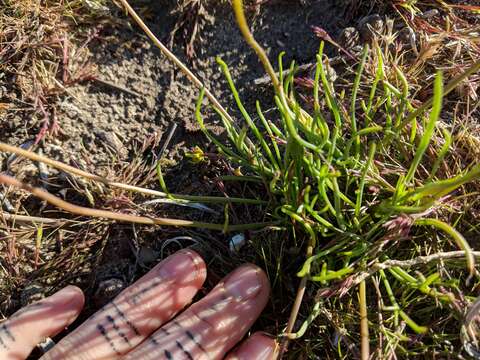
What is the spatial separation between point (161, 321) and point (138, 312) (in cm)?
8

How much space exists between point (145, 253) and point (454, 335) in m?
0.96

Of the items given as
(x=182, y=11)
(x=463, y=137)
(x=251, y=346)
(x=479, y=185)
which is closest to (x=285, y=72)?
(x=182, y=11)

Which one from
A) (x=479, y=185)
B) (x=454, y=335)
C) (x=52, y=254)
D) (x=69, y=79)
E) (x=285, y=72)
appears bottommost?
(x=454, y=335)

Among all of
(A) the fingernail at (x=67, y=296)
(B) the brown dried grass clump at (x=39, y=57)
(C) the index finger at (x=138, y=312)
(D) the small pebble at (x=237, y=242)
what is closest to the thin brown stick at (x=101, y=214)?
(D) the small pebble at (x=237, y=242)

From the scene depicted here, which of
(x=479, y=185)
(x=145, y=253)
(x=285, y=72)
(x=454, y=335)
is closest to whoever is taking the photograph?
(x=454, y=335)

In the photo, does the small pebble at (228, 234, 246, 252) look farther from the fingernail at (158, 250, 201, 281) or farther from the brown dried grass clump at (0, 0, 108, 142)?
the brown dried grass clump at (0, 0, 108, 142)

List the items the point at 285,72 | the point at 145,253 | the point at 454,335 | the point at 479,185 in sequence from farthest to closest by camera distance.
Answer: the point at 285,72, the point at 145,253, the point at 479,185, the point at 454,335

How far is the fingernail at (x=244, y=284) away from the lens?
1.48 m

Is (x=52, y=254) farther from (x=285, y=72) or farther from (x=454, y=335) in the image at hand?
(x=454, y=335)

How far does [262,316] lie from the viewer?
1568 millimetres

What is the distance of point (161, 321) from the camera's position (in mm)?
1535

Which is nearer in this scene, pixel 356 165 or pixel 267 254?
pixel 356 165

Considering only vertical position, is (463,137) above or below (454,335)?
above

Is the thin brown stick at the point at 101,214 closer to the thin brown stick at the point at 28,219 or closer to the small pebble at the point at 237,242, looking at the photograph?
the small pebble at the point at 237,242
